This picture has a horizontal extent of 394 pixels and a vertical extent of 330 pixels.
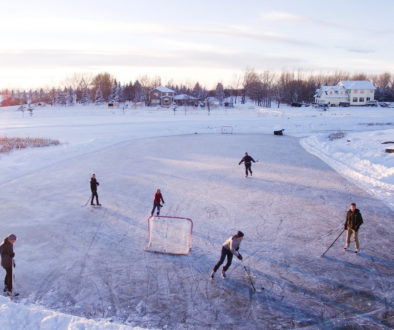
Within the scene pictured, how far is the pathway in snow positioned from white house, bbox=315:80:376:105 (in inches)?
2984

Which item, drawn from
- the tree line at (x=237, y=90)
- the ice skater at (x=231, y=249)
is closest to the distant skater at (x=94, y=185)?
the ice skater at (x=231, y=249)

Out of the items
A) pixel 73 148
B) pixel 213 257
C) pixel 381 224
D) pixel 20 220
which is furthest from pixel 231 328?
pixel 73 148

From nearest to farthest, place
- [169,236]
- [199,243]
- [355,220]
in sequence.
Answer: [355,220] < [199,243] < [169,236]

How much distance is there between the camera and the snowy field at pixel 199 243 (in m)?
6.85

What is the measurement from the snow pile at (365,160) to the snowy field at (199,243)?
0.12 m

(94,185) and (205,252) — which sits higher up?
(94,185)

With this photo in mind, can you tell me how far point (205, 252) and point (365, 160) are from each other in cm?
1535

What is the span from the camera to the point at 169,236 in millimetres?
10758

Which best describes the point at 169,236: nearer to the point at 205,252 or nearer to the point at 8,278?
the point at 205,252

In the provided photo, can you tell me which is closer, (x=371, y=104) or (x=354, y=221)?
(x=354, y=221)

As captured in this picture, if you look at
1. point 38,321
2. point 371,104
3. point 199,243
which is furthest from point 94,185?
point 371,104

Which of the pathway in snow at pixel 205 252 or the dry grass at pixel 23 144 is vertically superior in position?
the dry grass at pixel 23 144

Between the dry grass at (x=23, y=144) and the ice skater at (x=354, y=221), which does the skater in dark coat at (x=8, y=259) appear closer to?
the ice skater at (x=354, y=221)

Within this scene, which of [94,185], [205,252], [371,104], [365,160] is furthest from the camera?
[371,104]
